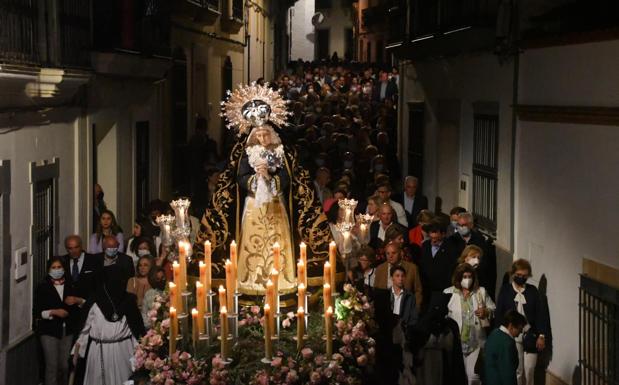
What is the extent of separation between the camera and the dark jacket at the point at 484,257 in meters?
12.7

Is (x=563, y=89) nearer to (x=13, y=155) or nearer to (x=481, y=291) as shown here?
(x=481, y=291)

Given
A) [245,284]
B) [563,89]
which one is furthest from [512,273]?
[245,284]

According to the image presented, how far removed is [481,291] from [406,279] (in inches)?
28.1

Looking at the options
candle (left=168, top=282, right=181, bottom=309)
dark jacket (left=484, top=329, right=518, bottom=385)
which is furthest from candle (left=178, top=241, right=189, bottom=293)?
dark jacket (left=484, top=329, right=518, bottom=385)

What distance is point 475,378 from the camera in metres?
11.2

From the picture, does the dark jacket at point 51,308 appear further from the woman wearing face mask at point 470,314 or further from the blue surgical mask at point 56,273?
the woman wearing face mask at point 470,314

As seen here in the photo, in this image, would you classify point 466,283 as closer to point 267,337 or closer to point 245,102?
point 245,102

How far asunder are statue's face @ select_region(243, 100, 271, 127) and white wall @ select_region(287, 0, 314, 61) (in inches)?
1847

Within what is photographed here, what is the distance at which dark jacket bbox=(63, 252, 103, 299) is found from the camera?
37.7 feet

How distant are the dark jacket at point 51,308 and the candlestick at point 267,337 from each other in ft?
11.4

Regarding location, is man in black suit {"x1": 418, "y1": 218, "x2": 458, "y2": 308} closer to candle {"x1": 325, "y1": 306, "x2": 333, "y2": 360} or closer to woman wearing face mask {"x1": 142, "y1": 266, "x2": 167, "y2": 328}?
woman wearing face mask {"x1": 142, "y1": 266, "x2": 167, "y2": 328}

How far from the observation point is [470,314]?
441 inches

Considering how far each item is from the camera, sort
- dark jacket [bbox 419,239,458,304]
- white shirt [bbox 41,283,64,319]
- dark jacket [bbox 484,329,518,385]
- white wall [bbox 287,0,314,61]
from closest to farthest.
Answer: dark jacket [bbox 484,329,518,385] < white shirt [bbox 41,283,64,319] < dark jacket [bbox 419,239,458,304] < white wall [bbox 287,0,314,61]

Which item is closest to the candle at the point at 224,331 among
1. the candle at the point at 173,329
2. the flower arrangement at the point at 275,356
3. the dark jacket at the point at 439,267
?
the flower arrangement at the point at 275,356
